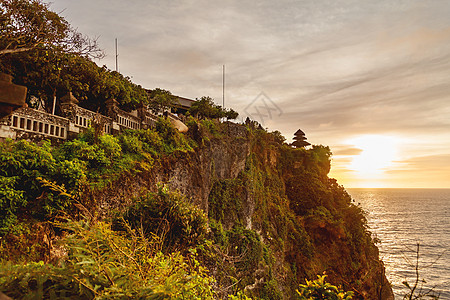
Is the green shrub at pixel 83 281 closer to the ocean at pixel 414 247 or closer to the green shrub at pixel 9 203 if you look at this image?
the green shrub at pixel 9 203

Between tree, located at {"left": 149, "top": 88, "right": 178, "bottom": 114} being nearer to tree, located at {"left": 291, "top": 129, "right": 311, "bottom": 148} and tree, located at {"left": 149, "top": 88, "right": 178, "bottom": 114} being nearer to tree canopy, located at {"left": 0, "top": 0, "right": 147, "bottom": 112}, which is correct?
tree canopy, located at {"left": 0, "top": 0, "right": 147, "bottom": 112}

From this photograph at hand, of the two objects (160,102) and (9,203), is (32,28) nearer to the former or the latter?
(9,203)

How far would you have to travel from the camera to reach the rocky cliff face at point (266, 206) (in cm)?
1341

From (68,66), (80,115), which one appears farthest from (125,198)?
(68,66)

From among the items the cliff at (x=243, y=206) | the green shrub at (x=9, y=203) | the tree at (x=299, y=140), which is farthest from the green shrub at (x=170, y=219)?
the tree at (x=299, y=140)

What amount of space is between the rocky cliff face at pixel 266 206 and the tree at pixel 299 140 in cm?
519

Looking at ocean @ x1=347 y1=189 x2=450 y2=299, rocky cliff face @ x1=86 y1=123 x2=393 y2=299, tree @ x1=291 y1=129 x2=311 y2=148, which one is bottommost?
ocean @ x1=347 y1=189 x2=450 y2=299

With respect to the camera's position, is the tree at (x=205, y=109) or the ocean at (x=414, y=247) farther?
the ocean at (x=414, y=247)

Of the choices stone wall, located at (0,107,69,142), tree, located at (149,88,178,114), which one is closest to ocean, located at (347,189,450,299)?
tree, located at (149,88,178,114)

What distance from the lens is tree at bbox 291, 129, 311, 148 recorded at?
3738 centimetres

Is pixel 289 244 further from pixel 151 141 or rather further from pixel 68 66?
pixel 68 66

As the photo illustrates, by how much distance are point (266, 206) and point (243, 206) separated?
16.9 ft

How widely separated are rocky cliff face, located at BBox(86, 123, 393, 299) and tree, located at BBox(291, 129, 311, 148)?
5186 millimetres

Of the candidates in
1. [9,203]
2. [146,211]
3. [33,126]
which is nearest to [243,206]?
[146,211]
